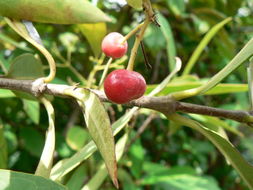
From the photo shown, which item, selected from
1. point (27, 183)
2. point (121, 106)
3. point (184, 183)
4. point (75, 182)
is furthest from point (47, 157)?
point (184, 183)

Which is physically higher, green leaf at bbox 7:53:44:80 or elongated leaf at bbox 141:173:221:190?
green leaf at bbox 7:53:44:80

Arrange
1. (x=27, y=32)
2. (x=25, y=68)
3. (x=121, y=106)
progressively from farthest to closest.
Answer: (x=121, y=106), (x=25, y=68), (x=27, y=32)

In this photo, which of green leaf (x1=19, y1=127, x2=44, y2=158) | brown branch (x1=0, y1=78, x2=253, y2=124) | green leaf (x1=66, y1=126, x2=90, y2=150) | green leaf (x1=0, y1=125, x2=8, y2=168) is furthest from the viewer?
green leaf (x1=19, y1=127, x2=44, y2=158)

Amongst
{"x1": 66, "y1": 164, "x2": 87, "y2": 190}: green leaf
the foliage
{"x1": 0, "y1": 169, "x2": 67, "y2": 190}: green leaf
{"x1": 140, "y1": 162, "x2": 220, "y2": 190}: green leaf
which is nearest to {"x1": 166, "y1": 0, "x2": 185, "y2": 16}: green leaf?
the foliage

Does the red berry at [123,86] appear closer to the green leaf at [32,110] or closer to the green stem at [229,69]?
the green stem at [229,69]

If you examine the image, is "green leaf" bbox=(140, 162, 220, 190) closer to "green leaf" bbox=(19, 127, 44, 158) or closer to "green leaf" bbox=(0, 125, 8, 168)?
"green leaf" bbox=(19, 127, 44, 158)

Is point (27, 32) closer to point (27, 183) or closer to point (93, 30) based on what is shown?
point (27, 183)

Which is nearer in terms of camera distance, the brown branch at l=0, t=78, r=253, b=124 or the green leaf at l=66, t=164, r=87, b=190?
the brown branch at l=0, t=78, r=253, b=124

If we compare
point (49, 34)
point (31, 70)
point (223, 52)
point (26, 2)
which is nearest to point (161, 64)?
point (223, 52)
